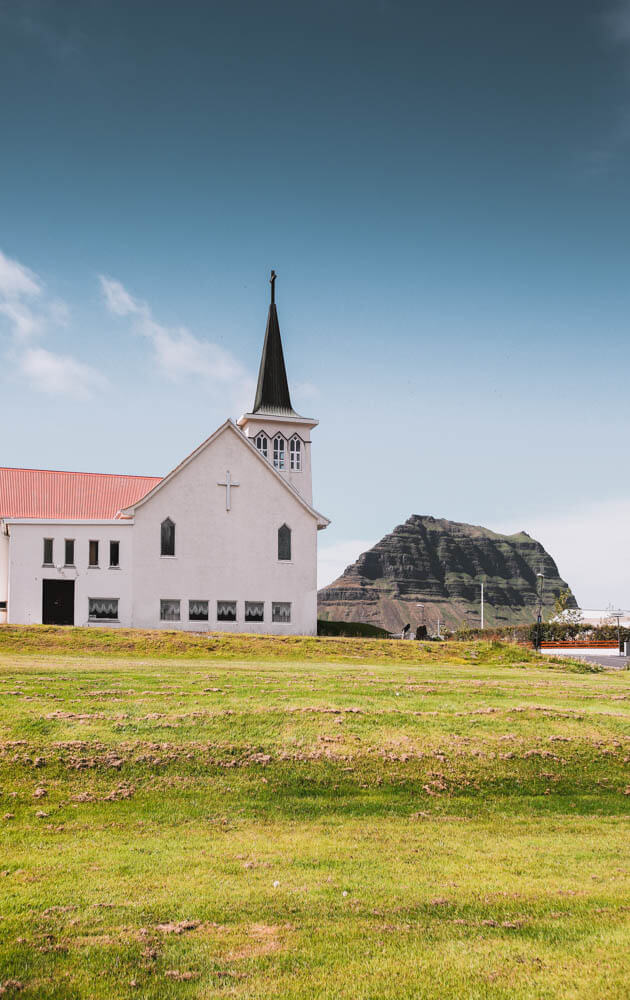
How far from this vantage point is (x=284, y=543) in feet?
157

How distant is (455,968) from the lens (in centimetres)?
820

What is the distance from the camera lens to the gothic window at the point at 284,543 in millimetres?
47594

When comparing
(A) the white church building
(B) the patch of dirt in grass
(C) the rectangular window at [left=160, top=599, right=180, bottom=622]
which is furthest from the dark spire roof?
(B) the patch of dirt in grass

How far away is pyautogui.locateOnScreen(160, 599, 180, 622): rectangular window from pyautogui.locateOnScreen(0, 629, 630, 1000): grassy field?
794 inches

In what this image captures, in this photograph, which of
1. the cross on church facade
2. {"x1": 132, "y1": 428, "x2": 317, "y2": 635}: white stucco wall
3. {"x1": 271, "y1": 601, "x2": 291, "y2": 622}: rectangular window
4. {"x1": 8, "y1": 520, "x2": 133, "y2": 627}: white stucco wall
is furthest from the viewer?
{"x1": 271, "y1": 601, "x2": 291, "y2": 622}: rectangular window

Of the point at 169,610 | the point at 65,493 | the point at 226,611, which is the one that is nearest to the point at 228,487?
the point at 226,611

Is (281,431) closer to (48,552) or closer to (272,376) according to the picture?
(272,376)

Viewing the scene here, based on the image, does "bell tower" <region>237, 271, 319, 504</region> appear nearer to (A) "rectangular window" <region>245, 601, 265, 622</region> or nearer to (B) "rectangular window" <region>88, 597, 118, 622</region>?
(A) "rectangular window" <region>245, 601, 265, 622</region>

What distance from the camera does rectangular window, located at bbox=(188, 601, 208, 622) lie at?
45.3 metres

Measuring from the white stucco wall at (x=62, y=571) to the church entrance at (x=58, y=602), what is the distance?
0.34 meters

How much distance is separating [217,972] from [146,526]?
38.5m

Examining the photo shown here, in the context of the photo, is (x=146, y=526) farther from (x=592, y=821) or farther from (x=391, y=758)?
(x=592, y=821)

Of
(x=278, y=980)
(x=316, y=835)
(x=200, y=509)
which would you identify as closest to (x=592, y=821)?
(x=316, y=835)

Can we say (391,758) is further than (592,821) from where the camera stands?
Yes
